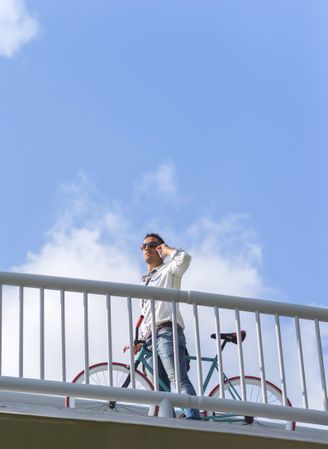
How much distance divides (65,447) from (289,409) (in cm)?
170

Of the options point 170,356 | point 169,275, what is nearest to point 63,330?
point 170,356

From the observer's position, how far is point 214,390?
10984 millimetres

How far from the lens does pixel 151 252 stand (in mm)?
11312

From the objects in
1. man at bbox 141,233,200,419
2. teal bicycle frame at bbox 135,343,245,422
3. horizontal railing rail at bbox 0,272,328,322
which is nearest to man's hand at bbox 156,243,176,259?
man at bbox 141,233,200,419

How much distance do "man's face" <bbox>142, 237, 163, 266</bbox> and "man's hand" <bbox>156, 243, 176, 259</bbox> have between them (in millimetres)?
68

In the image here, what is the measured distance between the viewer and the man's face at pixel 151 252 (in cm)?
1128

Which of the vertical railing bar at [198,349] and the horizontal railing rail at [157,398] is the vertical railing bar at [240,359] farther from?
the vertical railing bar at [198,349]

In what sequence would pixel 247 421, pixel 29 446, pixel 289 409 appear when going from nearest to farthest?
pixel 29 446 → pixel 289 409 → pixel 247 421

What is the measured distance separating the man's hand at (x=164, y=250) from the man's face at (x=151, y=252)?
0.22 ft

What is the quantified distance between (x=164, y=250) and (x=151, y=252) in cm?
25

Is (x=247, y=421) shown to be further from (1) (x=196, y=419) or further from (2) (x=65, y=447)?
(2) (x=65, y=447)

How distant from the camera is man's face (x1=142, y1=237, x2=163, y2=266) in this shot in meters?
11.3

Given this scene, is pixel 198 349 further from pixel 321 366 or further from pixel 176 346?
pixel 321 366

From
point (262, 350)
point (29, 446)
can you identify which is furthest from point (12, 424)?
point (262, 350)
